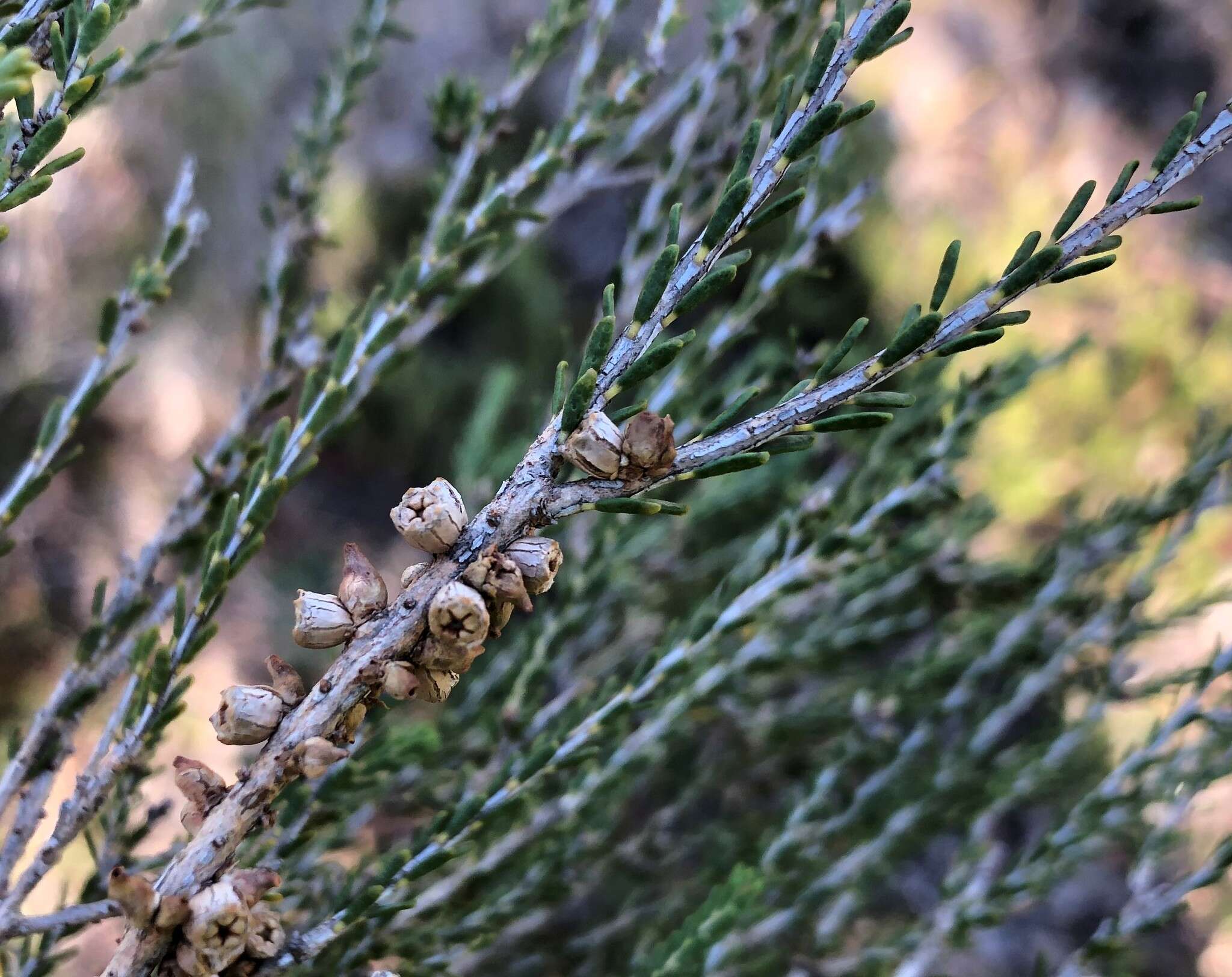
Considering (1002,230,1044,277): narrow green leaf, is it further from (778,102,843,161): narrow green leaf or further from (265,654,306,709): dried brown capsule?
(265,654,306,709): dried brown capsule

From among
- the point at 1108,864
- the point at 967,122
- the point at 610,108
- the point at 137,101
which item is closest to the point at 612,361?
the point at 610,108

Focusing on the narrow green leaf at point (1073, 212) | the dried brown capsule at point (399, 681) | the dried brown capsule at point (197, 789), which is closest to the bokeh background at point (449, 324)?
the dried brown capsule at point (197, 789)

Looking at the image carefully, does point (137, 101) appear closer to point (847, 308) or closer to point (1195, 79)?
Answer: point (847, 308)

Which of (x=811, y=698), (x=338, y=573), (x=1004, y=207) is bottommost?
(x=811, y=698)

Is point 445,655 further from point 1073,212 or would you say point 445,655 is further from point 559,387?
point 1073,212

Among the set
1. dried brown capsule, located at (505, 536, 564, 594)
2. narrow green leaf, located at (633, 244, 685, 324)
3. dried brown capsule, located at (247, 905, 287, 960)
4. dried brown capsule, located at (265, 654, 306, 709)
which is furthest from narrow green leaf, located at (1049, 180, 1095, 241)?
dried brown capsule, located at (247, 905, 287, 960)
